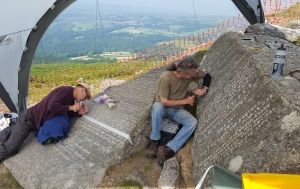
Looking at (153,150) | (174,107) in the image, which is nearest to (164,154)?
(153,150)

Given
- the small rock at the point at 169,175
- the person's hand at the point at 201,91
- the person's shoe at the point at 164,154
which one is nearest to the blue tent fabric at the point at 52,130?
the person's shoe at the point at 164,154

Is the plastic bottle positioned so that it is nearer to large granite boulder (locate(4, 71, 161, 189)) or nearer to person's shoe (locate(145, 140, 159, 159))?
person's shoe (locate(145, 140, 159, 159))

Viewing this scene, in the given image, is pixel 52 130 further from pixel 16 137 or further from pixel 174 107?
pixel 174 107

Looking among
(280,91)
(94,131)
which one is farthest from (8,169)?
(280,91)

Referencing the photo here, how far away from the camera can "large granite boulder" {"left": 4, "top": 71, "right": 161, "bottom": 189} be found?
6809 millimetres

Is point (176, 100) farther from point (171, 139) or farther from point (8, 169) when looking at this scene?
point (8, 169)

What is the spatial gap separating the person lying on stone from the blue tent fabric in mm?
1654

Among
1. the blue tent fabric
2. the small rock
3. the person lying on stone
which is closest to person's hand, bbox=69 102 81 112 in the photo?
the blue tent fabric

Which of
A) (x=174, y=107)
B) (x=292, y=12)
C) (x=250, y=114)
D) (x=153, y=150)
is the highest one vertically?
(x=250, y=114)

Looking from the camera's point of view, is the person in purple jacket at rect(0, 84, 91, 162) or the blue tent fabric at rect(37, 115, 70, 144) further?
the person in purple jacket at rect(0, 84, 91, 162)

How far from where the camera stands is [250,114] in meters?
5.70

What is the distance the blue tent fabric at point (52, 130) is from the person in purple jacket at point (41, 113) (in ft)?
0.33

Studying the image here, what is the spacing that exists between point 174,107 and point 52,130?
2164 millimetres

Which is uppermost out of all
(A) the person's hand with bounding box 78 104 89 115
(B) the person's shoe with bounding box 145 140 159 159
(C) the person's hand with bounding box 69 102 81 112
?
(C) the person's hand with bounding box 69 102 81 112
